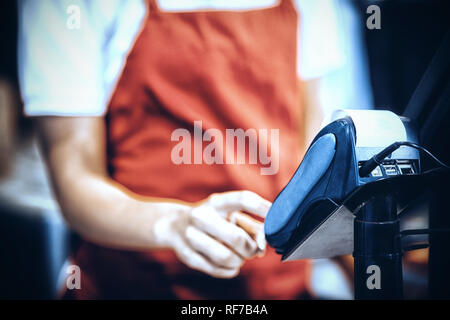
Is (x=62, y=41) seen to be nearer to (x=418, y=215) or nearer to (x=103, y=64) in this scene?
(x=103, y=64)

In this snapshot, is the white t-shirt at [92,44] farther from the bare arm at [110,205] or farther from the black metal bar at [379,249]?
the black metal bar at [379,249]

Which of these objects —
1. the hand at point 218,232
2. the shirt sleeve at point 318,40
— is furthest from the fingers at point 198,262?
the shirt sleeve at point 318,40

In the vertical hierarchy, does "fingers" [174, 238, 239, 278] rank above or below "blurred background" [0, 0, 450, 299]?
below

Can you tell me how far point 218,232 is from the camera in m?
0.94

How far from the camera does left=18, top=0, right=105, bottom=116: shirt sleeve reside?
1021 millimetres

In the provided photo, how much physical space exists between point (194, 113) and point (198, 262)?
41 cm

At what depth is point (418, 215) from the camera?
1017 millimetres

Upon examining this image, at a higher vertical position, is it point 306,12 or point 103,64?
point 306,12

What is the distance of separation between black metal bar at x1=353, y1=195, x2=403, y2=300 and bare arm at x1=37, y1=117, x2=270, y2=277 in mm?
398

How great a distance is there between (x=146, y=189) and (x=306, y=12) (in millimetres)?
671

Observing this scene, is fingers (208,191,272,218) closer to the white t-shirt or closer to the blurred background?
the blurred background

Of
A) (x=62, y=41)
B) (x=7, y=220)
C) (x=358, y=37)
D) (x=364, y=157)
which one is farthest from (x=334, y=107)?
(x=7, y=220)

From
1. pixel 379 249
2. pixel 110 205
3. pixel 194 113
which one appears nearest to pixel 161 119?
pixel 194 113

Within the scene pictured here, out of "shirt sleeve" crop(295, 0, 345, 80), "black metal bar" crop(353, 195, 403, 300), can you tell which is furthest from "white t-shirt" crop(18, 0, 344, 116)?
"black metal bar" crop(353, 195, 403, 300)
